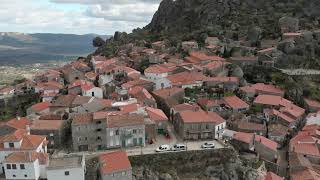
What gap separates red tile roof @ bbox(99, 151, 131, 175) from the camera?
152 feet

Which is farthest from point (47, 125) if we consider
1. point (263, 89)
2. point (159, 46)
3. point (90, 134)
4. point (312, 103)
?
point (159, 46)

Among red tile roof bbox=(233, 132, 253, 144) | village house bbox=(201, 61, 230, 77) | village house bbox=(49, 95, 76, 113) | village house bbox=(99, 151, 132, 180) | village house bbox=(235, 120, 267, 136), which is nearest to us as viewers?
village house bbox=(99, 151, 132, 180)

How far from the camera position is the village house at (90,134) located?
53.1 metres

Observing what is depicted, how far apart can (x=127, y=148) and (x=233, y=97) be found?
25.3 metres

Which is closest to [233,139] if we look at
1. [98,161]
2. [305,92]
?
[98,161]

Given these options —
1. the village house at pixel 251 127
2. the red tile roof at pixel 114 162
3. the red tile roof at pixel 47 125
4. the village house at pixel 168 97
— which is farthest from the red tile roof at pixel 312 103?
the red tile roof at pixel 47 125

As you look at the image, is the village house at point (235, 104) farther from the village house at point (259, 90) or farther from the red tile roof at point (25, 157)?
the red tile roof at point (25, 157)

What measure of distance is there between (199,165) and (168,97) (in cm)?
1927

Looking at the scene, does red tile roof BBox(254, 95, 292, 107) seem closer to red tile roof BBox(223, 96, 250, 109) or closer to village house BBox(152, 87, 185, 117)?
red tile roof BBox(223, 96, 250, 109)

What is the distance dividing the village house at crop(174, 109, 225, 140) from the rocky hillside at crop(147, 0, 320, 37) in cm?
5830

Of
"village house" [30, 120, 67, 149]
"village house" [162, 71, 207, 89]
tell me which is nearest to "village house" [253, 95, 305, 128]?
"village house" [162, 71, 207, 89]

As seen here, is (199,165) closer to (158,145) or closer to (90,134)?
(158,145)

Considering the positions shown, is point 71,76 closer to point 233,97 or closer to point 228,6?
point 233,97

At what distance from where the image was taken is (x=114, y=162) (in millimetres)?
47250
